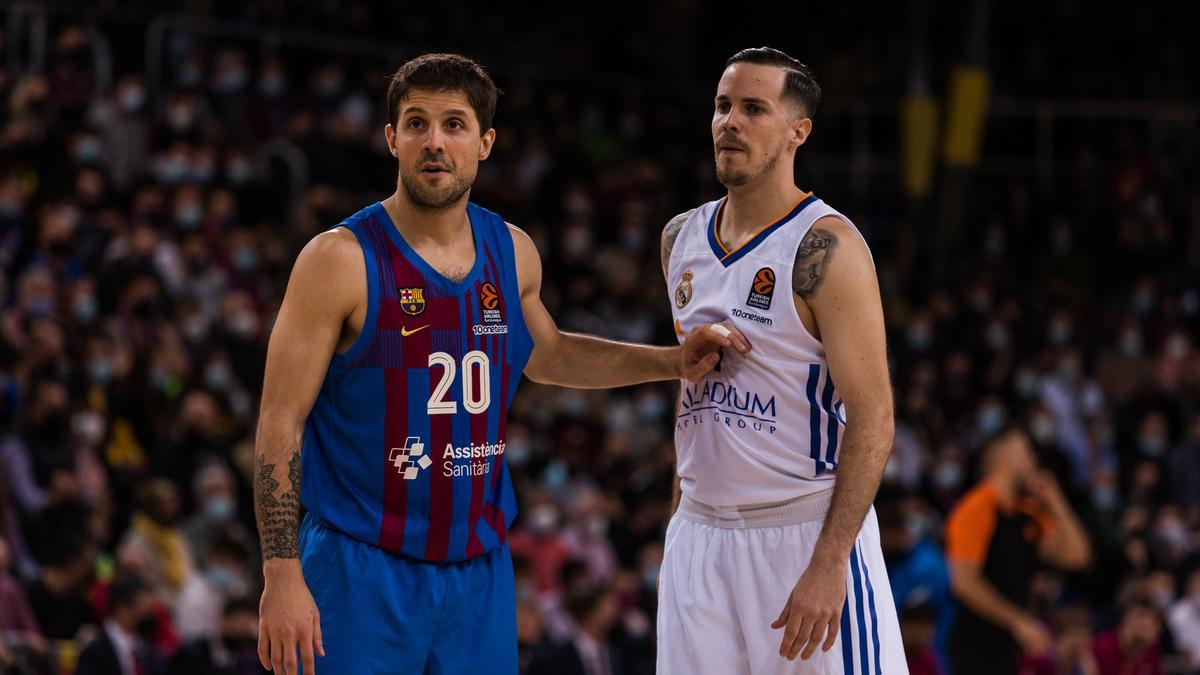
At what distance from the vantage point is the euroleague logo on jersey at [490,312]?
5.51m

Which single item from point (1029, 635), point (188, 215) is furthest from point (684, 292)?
point (188, 215)

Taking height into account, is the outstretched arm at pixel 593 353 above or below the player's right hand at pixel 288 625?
above

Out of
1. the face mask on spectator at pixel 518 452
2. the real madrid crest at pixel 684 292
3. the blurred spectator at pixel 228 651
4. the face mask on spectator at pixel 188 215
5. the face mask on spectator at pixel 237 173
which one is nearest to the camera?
the real madrid crest at pixel 684 292

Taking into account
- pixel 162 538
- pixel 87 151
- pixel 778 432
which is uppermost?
pixel 87 151

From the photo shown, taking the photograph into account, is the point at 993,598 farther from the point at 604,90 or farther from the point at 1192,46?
the point at 1192,46

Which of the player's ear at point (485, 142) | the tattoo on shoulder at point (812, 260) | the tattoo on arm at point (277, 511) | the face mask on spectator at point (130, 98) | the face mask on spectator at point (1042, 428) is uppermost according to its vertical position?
the face mask on spectator at point (130, 98)

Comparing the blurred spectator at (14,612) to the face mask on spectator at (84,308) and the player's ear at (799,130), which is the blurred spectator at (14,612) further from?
the player's ear at (799,130)

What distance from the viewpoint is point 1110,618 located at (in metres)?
14.6

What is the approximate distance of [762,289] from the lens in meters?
5.68

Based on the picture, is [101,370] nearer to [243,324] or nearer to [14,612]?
[243,324]

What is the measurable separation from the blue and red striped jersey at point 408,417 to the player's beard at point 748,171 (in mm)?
977

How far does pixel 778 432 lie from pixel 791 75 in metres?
1.26

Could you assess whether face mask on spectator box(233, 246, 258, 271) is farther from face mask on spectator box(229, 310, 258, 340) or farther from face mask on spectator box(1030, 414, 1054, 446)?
face mask on spectator box(1030, 414, 1054, 446)

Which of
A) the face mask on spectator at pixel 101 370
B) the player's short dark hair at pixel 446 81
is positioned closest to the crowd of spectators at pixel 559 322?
the face mask on spectator at pixel 101 370
